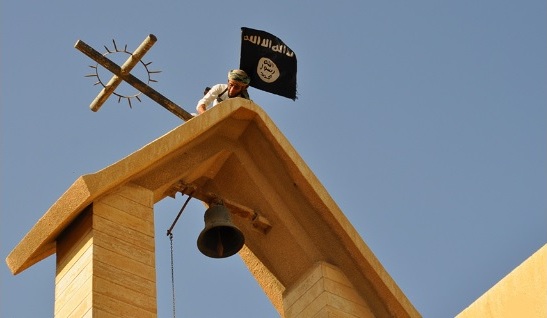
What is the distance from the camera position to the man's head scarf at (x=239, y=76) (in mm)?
13359

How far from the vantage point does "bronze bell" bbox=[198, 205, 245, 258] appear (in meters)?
12.5

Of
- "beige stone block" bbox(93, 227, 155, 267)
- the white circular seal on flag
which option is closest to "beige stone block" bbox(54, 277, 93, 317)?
"beige stone block" bbox(93, 227, 155, 267)

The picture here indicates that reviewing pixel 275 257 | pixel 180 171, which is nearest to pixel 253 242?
pixel 275 257

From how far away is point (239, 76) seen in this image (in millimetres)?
13383

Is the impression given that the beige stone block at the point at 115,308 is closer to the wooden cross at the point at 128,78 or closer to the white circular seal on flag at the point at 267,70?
the wooden cross at the point at 128,78

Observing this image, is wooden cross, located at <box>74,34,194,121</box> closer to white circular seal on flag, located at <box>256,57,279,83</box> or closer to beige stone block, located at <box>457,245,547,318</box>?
white circular seal on flag, located at <box>256,57,279,83</box>

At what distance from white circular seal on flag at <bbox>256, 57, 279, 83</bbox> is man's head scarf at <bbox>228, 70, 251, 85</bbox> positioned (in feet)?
1.17

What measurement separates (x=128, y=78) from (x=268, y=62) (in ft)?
4.89

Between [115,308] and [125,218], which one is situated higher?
[125,218]

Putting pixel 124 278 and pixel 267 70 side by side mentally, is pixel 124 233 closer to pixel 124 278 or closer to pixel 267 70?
pixel 124 278

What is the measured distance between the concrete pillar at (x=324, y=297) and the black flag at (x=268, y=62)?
2.19 metres

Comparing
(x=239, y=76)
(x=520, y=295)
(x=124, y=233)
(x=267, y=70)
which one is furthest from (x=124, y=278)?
(x=267, y=70)

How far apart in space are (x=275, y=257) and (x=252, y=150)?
984 millimetres

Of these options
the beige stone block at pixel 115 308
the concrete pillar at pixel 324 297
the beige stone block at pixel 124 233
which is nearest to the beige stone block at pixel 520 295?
the concrete pillar at pixel 324 297
